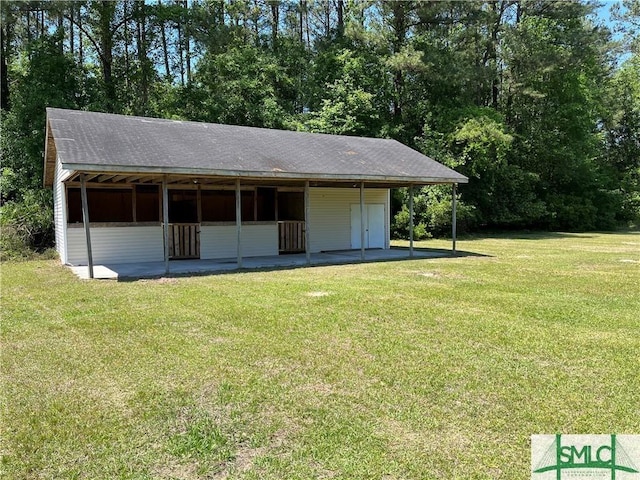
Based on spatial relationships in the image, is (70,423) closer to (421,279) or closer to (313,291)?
(313,291)

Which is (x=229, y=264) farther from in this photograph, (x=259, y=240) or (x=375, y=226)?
(x=375, y=226)

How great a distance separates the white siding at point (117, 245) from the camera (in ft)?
38.6

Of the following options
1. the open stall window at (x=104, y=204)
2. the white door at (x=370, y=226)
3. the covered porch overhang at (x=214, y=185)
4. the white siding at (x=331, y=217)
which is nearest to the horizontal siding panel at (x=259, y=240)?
the covered porch overhang at (x=214, y=185)

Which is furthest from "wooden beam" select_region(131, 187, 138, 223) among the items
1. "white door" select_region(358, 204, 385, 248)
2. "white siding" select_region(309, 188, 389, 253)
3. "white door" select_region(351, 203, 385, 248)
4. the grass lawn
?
"white door" select_region(358, 204, 385, 248)

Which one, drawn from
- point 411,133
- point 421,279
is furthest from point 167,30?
point 421,279

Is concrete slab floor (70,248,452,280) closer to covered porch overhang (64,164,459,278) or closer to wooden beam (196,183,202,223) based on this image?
covered porch overhang (64,164,459,278)

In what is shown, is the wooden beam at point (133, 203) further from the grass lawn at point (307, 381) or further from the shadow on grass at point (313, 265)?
the grass lawn at point (307, 381)

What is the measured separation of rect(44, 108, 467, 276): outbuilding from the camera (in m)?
10.2

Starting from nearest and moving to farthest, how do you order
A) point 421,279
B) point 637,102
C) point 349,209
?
1. point 421,279
2. point 349,209
3. point 637,102

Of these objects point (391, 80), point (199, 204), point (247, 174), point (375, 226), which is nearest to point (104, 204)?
point (199, 204)

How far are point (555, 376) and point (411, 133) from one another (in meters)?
21.8

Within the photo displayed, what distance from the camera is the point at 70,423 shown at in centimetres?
315

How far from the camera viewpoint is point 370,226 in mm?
15930

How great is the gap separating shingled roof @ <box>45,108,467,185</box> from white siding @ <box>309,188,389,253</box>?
56.5 inches
